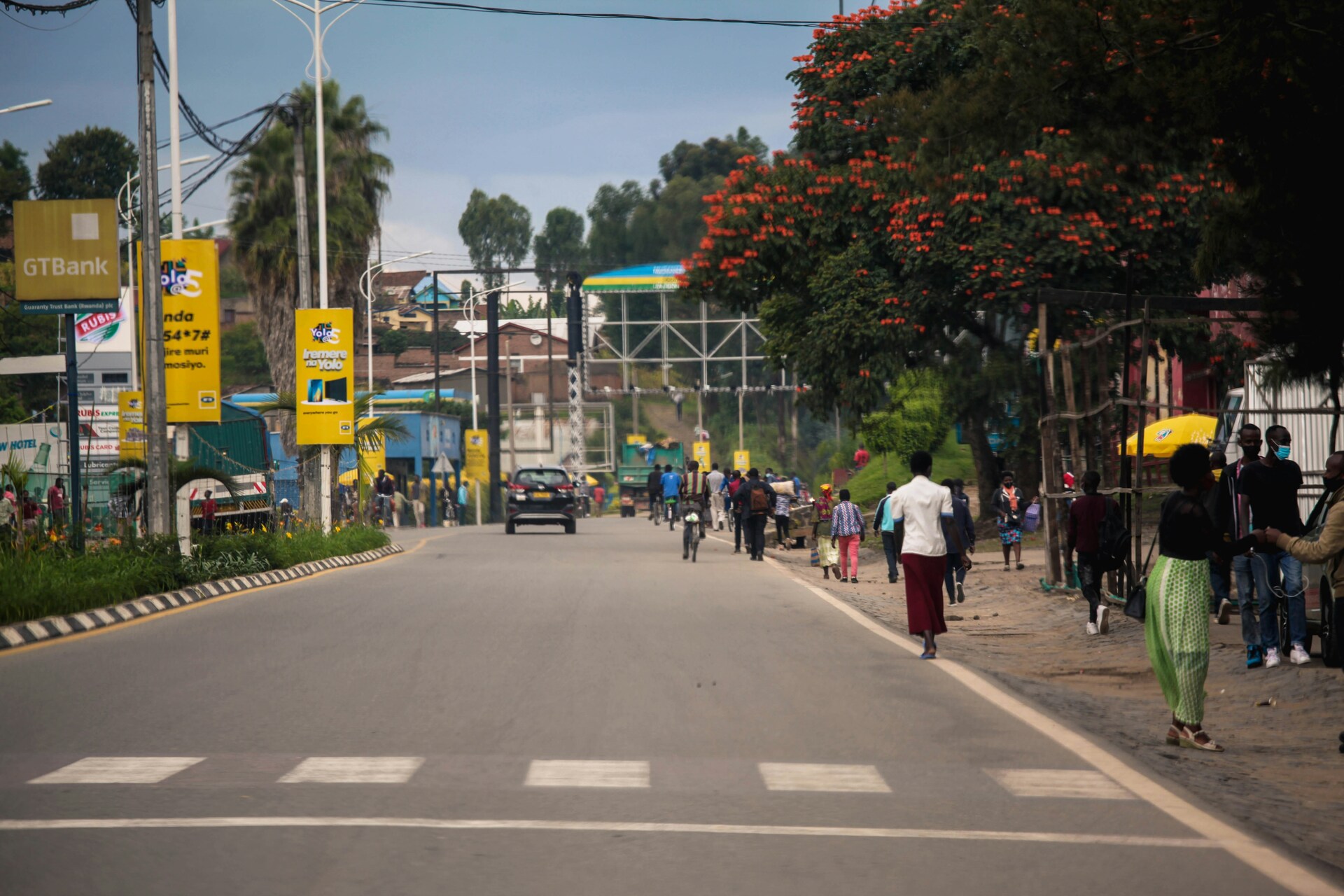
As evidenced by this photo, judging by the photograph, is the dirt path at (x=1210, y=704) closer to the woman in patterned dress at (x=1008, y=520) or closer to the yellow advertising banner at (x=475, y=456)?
the woman in patterned dress at (x=1008, y=520)

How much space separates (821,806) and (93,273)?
14665 mm

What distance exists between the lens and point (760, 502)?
27328 mm

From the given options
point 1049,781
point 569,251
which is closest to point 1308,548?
point 1049,781

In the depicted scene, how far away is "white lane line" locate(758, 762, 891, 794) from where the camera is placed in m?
7.14

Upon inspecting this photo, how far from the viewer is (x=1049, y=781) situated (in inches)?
289

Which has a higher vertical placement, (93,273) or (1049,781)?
(93,273)

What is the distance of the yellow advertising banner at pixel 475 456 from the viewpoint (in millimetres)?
69438

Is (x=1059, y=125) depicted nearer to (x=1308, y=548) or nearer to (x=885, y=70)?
(x=1308, y=548)

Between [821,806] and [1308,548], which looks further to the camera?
[1308,548]

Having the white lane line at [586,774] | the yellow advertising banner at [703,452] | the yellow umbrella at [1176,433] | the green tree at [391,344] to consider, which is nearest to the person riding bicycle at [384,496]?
the yellow advertising banner at [703,452]

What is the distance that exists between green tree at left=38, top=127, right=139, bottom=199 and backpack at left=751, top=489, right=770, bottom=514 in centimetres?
5094

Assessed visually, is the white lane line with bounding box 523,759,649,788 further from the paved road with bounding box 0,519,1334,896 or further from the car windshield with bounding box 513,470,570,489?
the car windshield with bounding box 513,470,570,489

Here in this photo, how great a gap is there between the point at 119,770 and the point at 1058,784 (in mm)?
4304

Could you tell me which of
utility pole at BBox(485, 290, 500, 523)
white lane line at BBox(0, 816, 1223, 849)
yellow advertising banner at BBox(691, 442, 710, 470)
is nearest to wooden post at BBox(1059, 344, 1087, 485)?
white lane line at BBox(0, 816, 1223, 849)
